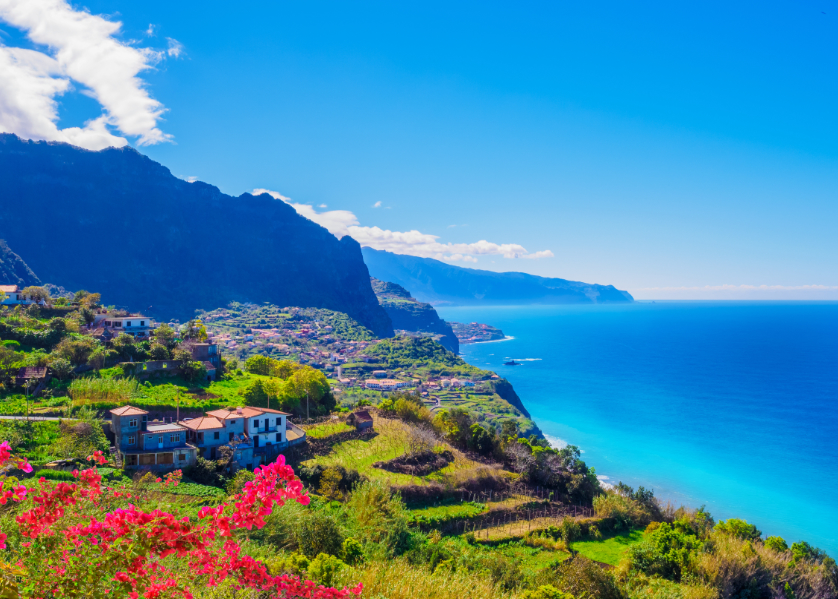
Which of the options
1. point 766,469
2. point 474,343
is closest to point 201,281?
point 474,343

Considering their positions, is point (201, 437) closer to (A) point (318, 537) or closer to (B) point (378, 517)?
(B) point (378, 517)

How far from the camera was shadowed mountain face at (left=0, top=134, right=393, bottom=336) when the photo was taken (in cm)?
13212

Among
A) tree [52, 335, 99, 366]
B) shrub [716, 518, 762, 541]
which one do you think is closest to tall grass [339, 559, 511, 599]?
shrub [716, 518, 762, 541]

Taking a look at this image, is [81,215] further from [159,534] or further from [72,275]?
[159,534]

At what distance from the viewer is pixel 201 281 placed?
151 meters

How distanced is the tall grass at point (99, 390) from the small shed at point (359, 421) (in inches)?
576

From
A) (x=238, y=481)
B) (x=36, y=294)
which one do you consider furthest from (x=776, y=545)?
(x=36, y=294)

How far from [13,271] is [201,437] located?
356 ft

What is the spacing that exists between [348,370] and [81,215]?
353ft

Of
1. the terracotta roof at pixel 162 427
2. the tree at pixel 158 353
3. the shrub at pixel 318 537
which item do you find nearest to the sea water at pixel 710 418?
the shrub at pixel 318 537

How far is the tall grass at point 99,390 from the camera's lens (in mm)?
27969

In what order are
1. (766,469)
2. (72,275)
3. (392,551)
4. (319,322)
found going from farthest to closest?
(319,322)
(72,275)
(766,469)
(392,551)

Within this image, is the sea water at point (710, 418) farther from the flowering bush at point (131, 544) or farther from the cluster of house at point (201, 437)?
the flowering bush at point (131, 544)

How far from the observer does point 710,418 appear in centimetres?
7481
